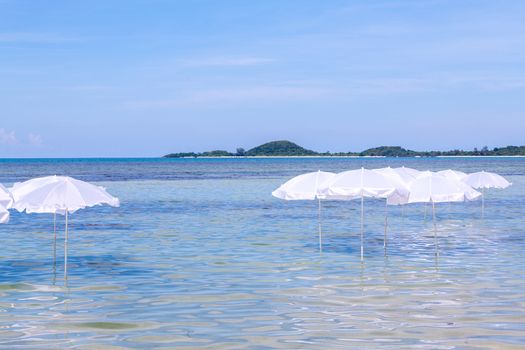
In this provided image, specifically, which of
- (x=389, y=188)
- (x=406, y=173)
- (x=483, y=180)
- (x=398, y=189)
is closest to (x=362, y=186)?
(x=389, y=188)

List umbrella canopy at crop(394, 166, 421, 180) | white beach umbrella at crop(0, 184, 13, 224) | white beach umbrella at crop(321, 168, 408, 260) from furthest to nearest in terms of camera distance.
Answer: umbrella canopy at crop(394, 166, 421, 180), white beach umbrella at crop(321, 168, 408, 260), white beach umbrella at crop(0, 184, 13, 224)

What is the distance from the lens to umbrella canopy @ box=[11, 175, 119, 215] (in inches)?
641

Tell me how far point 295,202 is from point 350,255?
26.4m

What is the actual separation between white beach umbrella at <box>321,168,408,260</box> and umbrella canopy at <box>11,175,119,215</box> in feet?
18.0

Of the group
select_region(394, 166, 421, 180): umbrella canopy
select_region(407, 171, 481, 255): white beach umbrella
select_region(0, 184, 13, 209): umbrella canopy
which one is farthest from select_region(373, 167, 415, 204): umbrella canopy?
select_region(0, 184, 13, 209): umbrella canopy

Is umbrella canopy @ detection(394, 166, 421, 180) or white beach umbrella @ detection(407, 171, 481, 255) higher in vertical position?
umbrella canopy @ detection(394, 166, 421, 180)

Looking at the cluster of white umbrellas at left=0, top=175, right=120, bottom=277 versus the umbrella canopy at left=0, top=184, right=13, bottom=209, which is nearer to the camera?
the umbrella canopy at left=0, top=184, right=13, bottom=209

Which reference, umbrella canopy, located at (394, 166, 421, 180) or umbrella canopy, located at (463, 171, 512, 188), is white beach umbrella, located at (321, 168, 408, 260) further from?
umbrella canopy, located at (463, 171, 512, 188)

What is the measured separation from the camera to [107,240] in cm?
2669

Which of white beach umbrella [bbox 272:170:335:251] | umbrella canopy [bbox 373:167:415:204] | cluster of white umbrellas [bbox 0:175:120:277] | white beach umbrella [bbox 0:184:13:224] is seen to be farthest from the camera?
Answer: white beach umbrella [bbox 272:170:335:251]

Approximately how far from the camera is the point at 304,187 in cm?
2095

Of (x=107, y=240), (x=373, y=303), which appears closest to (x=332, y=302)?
(x=373, y=303)

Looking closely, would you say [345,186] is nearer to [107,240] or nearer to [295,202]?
[107,240]

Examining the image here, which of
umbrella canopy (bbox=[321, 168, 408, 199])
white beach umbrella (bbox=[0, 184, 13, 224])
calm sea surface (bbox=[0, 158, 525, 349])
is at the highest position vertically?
umbrella canopy (bbox=[321, 168, 408, 199])
